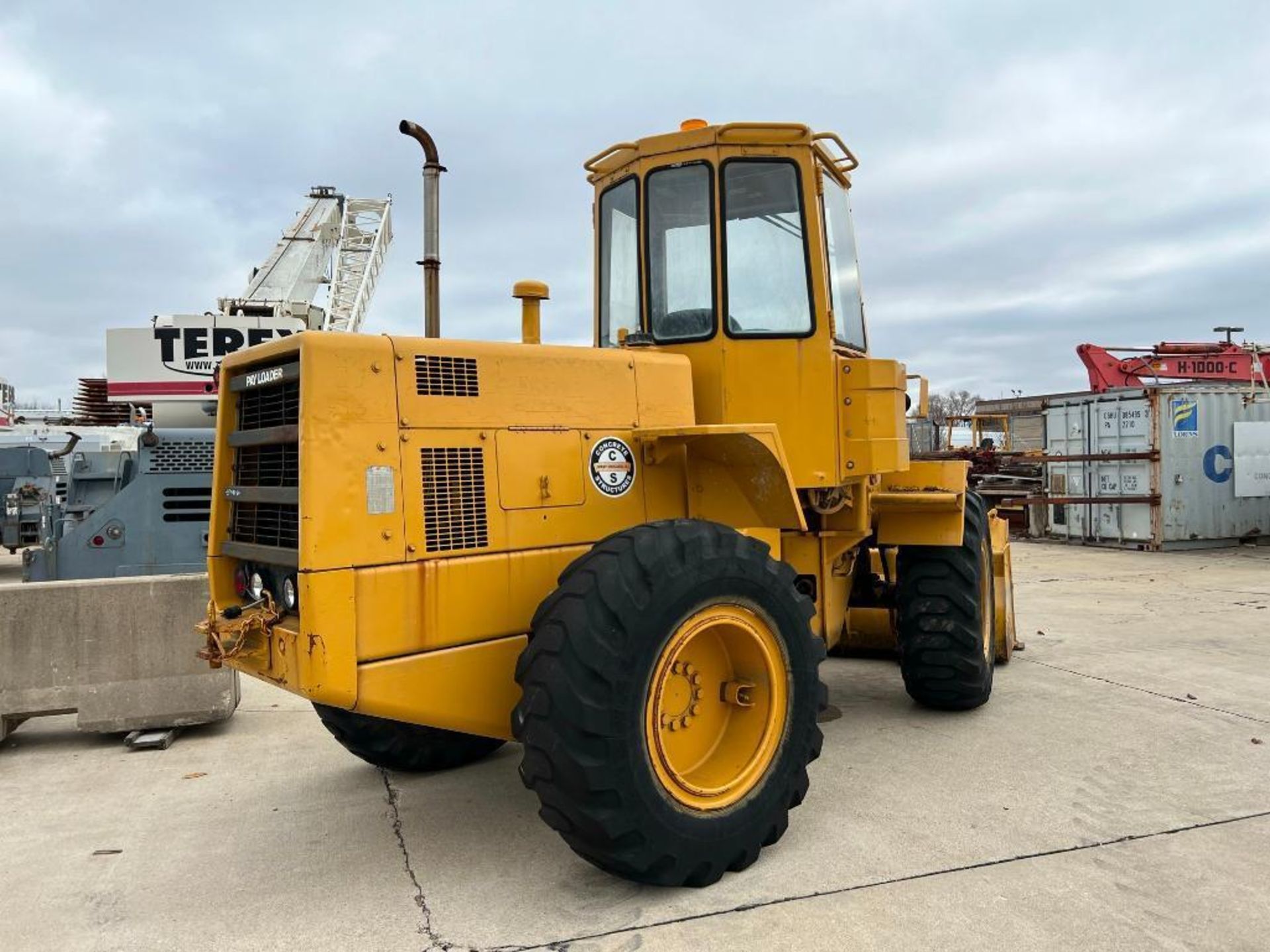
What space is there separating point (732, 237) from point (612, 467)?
1442 millimetres

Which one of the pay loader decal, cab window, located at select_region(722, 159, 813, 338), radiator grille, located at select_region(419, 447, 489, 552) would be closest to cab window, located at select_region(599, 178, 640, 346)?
cab window, located at select_region(722, 159, 813, 338)

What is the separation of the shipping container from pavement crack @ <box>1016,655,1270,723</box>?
9537 millimetres

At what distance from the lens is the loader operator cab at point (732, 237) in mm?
4703

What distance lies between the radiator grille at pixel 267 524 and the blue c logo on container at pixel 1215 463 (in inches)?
626

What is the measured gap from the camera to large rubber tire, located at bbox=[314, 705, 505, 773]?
180 inches

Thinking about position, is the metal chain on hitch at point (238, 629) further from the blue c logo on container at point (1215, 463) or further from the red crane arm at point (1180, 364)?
A: the red crane arm at point (1180, 364)

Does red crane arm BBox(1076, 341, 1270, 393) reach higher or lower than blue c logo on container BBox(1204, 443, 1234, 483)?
higher

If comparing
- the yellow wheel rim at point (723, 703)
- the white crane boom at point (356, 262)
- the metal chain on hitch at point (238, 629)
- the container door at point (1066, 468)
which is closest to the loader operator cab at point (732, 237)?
the yellow wheel rim at point (723, 703)

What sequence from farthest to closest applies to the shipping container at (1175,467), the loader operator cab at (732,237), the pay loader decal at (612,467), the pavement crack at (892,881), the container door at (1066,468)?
the container door at (1066,468) → the shipping container at (1175,467) → the loader operator cab at (732,237) → the pay loader decal at (612,467) → the pavement crack at (892,881)

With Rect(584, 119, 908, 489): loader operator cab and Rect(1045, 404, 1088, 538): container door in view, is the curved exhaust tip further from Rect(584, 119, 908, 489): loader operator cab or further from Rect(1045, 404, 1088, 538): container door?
Rect(1045, 404, 1088, 538): container door

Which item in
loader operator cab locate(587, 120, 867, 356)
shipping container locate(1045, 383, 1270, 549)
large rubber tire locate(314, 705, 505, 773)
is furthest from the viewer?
shipping container locate(1045, 383, 1270, 549)

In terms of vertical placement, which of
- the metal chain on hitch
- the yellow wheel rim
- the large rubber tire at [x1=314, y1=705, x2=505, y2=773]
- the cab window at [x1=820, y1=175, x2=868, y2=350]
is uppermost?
the cab window at [x1=820, y1=175, x2=868, y2=350]

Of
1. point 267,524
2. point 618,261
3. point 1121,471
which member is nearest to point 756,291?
point 618,261

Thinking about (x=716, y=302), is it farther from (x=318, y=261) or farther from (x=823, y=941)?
(x=318, y=261)
